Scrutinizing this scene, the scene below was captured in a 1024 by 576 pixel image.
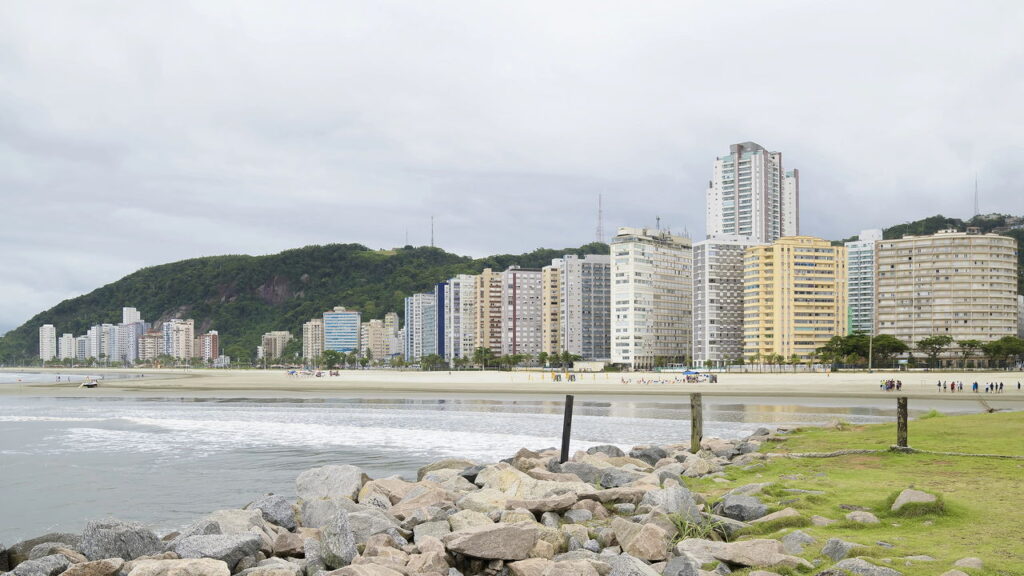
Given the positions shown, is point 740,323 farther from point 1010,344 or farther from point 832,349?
point 1010,344

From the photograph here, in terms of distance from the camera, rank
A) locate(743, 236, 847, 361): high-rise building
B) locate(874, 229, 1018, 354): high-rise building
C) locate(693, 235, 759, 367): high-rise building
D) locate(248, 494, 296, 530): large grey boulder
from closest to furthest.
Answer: locate(248, 494, 296, 530): large grey boulder
locate(874, 229, 1018, 354): high-rise building
locate(743, 236, 847, 361): high-rise building
locate(693, 235, 759, 367): high-rise building

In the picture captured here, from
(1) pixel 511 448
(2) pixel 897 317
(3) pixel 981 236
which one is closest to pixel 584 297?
(2) pixel 897 317

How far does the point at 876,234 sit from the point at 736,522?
634ft

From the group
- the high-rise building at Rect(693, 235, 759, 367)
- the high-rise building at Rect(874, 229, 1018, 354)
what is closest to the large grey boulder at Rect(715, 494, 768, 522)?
the high-rise building at Rect(693, 235, 759, 367)

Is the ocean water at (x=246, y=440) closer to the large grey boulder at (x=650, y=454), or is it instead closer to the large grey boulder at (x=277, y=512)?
the large grey boulder at (x=277, y=512)

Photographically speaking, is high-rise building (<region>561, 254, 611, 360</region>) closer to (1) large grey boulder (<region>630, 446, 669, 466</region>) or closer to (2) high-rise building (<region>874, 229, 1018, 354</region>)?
(2) high-rise building (<region>874, 229, 1018, 354</region>)

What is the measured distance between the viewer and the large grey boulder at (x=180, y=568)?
8.01 meters

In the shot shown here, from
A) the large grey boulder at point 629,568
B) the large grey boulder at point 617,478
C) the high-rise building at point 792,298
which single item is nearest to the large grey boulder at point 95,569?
the large grey boulder at point 629,568

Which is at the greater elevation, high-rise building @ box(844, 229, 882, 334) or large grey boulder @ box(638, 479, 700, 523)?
high-rise building @ box(844, 229, 882, 334)

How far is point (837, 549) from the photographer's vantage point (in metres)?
8.16

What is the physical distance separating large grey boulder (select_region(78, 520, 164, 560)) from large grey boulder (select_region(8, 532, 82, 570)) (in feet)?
1.66

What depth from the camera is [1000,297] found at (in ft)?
445

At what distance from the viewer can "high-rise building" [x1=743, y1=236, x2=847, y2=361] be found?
135500 millimetres

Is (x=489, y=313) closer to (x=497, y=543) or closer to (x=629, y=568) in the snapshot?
(x=497, y=543)
